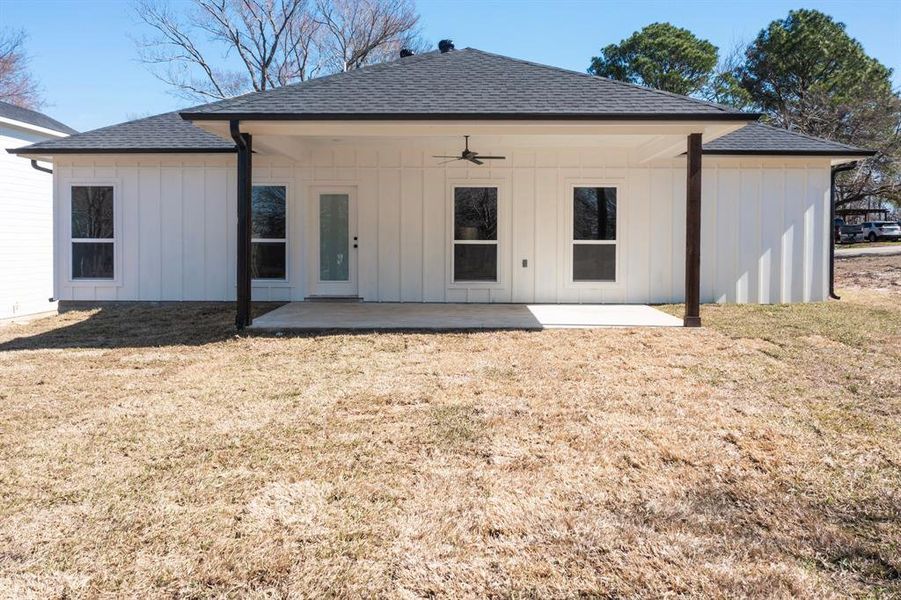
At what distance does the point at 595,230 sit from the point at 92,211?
28.2 feet

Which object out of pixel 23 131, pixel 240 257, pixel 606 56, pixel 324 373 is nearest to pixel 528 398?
pixel 324 373

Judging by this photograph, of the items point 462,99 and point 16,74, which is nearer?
point 462,99

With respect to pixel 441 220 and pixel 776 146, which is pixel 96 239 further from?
pixel 776 146

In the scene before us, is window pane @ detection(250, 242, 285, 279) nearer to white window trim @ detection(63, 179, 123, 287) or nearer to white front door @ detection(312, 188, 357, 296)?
white front door @ detection(312, 188, 357, 296)

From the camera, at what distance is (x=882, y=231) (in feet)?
110

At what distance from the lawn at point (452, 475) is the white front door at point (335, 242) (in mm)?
4482

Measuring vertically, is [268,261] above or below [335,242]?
below

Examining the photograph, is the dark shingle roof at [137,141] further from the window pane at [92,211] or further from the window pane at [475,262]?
the window pane at [475,262]

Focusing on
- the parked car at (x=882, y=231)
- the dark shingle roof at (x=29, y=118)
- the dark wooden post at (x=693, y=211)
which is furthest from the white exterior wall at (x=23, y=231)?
the parked car at (x=882, y=231)

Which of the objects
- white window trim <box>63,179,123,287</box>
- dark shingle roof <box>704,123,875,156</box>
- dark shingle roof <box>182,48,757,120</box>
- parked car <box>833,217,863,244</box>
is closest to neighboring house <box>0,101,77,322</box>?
white window trim <box>63,179,123,287</box>

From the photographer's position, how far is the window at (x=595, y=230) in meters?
10.2

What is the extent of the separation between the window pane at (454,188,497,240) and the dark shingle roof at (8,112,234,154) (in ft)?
12.8

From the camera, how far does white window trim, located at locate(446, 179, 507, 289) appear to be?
401 inches

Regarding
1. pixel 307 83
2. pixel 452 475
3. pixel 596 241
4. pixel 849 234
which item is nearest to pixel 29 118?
pixel 307 83
